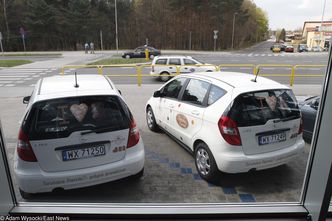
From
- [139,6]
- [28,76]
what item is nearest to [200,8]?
[139,6]

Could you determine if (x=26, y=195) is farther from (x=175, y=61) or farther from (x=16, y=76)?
(x=16, y=76)

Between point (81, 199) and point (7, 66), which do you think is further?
point (7, 66)

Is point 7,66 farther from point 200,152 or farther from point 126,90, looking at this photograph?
point 200,152

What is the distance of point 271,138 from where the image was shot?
2.87 meters

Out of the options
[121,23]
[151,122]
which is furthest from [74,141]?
[121,23]

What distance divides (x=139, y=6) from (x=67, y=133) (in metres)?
11.1

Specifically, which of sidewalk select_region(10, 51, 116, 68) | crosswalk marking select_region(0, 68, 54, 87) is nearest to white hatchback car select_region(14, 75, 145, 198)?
crosswalk marking select_region(0, 68, 54, 87)

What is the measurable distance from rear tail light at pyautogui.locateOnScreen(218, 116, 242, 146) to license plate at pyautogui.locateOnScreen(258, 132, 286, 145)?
297mm

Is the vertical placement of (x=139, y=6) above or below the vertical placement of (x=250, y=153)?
above

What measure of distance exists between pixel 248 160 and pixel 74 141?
6.88ft

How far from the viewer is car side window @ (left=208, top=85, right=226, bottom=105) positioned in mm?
3051

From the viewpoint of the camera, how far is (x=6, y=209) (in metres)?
1.53

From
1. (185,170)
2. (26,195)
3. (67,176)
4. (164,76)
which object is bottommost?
(185,170)

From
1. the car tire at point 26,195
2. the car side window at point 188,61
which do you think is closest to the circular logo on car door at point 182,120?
the car tire at point 26,195
